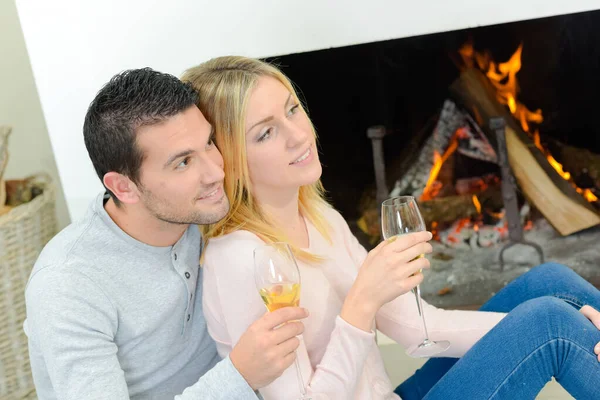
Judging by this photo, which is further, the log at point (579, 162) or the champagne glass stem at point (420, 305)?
the log at point (579, 162)

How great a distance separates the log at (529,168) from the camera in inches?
99.9

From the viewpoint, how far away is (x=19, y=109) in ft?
10.1

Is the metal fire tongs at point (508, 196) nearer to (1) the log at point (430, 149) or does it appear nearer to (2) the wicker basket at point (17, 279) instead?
(1) the log at point (430, 149)

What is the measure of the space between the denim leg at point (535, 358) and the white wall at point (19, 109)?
6.97 ft

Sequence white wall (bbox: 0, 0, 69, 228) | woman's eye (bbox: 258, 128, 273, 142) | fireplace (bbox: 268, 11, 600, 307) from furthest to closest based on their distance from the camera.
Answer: white wall (bbox: 0, 0, 69, 228), fireplace (bbox: 268, 11, 600, 307), woman's eye (bbox: 258, 128, 273, 142)

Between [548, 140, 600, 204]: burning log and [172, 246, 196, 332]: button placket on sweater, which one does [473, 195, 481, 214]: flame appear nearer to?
[548, 140, 600, 204]: burning log

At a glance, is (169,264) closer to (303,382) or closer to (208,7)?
(303,382)

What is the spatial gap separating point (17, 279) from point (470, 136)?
154cm

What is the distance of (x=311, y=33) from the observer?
94.0 inches

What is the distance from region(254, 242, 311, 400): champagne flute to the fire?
1.37 meters

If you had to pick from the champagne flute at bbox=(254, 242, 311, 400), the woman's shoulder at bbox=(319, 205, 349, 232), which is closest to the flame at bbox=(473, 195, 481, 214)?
the woman's shoulder at bbox=(319, 205, 349, 232)

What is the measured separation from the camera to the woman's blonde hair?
1.54m

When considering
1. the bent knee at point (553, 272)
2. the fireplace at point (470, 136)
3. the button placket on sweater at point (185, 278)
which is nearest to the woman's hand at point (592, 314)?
the bent knee at point (553, 272)

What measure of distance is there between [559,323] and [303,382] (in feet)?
1.61
